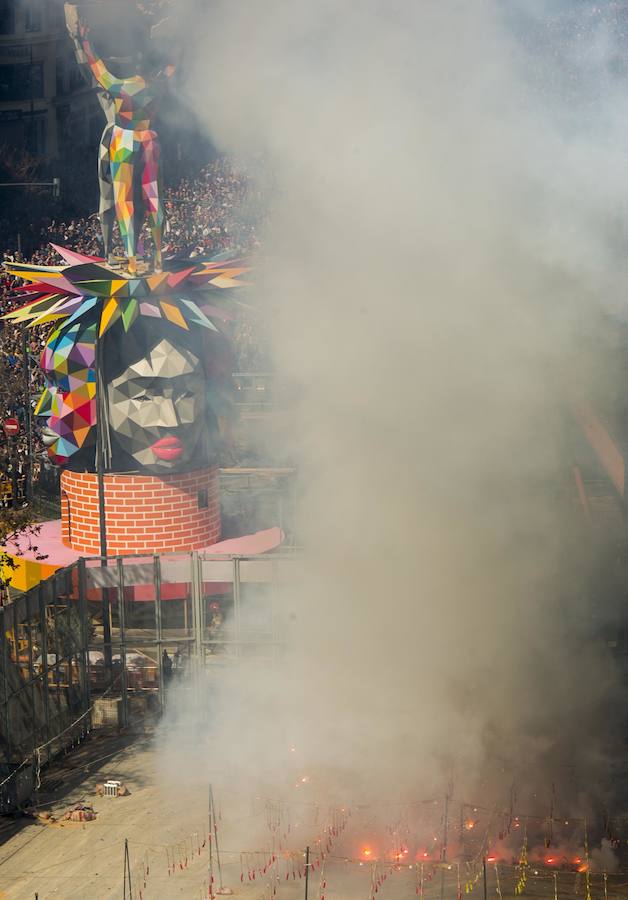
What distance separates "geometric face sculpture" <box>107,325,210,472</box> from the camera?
23.2 metres

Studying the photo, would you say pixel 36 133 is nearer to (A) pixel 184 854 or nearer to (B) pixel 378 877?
(A) pixel 184 854

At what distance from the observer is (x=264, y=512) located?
1129 inches

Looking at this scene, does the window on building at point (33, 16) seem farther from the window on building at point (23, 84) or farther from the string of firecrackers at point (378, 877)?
the string of firecrackers at point (378, 877)

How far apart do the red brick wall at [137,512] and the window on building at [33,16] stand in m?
32.2

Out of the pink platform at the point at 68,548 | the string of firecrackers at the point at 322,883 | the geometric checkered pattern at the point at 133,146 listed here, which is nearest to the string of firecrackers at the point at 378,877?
the string of firecrackers at the point at 322,883

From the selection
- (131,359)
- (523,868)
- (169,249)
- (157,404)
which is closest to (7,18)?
(169,249)

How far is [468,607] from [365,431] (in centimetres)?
260

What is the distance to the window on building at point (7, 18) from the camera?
171ft

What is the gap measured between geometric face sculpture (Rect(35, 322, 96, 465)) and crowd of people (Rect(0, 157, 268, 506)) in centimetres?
235

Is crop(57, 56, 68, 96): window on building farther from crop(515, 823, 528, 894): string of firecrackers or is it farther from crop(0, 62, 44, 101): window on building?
crop(515, 823, 528, 894): string of firecrackers

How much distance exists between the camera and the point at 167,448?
924 inches

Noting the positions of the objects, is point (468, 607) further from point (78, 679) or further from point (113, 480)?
point (113, 480)

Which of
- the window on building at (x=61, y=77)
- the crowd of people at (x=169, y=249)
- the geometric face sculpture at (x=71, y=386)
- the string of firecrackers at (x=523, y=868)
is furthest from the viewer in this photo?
the window on building at (x=61, y=77)

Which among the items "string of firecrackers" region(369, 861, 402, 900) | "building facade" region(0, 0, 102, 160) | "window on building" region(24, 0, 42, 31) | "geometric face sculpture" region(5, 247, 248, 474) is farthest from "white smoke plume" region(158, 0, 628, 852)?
"window on building" region(24, 0, 42, 31)
